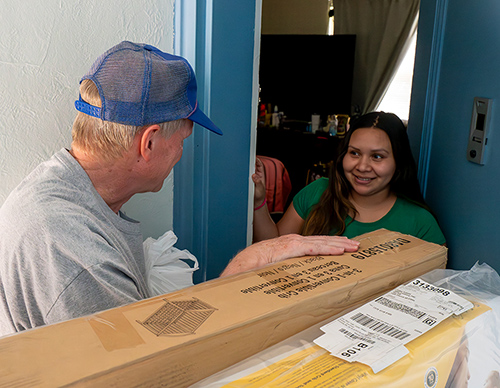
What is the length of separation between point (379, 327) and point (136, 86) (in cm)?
62

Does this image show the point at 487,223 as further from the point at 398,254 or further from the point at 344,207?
the point at 398,254

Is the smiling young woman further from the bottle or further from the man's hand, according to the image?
the bottle

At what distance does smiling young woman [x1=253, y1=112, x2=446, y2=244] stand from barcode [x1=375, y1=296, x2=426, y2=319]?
42.8 inches

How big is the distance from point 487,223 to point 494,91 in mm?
420

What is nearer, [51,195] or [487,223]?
[51,195]

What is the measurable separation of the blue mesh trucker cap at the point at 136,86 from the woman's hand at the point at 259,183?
2.34ft

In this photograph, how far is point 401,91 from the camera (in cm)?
606

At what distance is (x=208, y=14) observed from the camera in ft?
4.29

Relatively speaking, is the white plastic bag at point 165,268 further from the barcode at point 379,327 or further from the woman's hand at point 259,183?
the barcode at point 379,327

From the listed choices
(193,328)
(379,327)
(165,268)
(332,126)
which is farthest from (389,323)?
(332,126)

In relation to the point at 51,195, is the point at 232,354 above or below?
below

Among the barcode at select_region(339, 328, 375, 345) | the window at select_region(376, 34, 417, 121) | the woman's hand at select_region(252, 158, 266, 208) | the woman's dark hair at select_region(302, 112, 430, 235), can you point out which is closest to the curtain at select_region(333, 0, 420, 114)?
the window at select_region(376, 34, 417, 121)

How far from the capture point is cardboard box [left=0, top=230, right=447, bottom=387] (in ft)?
1.59

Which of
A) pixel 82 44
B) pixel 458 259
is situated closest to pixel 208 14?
pixel 82 44
